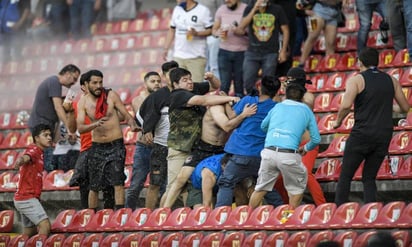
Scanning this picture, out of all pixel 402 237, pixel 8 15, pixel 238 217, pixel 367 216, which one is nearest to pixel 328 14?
pixel 238 217

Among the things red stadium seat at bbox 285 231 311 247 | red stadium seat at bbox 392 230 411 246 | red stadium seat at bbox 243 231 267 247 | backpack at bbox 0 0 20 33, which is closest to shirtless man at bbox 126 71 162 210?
red stadium seat at bbox 243 231 267 247

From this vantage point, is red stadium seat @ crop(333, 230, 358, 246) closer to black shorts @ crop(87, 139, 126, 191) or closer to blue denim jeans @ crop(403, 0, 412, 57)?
black shorts @ crop(87, 139, 126, 191)

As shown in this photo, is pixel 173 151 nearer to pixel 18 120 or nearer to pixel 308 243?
pixel 308 243

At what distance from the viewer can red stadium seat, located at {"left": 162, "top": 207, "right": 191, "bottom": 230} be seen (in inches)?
589

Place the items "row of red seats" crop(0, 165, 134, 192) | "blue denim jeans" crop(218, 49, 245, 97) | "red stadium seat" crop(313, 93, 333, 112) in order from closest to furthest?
"red stadium seat" crop(313, 93, 333, 112), "row of red seats" crop(0, 165, 134, 192), "blue denim jeans" crop(218, 49, 245, 97)

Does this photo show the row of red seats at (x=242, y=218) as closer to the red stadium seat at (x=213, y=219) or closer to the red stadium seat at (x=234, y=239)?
the red stadium seat at (x=213, y=219)

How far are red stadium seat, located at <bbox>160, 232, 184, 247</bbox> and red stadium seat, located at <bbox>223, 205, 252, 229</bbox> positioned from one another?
0.51 m

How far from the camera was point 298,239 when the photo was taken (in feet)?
44.5

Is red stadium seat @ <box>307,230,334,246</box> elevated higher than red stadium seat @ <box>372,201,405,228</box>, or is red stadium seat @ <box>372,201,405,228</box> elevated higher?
red stadium seat @ <box>372,201,405,228</box>

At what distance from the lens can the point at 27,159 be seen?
1577 cm

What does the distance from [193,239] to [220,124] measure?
4.03ft

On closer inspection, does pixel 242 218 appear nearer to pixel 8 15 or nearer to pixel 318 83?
pixel 318 83

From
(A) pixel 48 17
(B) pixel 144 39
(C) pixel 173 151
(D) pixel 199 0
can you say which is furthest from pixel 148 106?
(A) pixel 48 17

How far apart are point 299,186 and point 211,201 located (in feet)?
4.32
